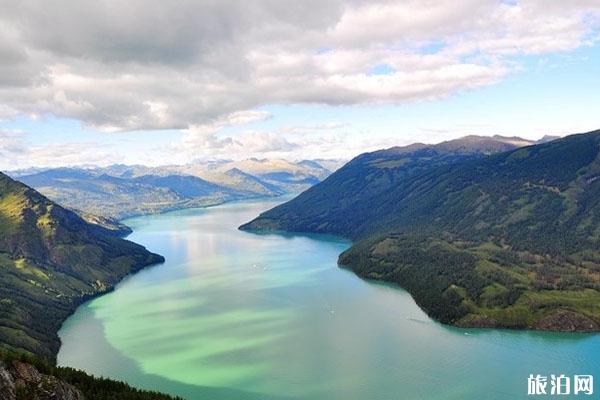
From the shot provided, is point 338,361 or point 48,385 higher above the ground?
point 48,385

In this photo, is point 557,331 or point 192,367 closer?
point 192,367

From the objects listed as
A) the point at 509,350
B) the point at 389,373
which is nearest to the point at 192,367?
the point at 389,373

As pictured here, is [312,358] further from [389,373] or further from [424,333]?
[424,333]

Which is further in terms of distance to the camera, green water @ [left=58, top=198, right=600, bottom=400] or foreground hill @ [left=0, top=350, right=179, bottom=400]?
green water @ [left=58, top=198, right=600, bottom=400]

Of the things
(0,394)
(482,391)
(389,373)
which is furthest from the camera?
(389,373)

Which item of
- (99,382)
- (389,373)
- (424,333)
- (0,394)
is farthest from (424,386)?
(0,394)

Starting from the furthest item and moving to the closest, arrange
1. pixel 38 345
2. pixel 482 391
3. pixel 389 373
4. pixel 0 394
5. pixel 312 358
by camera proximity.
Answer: pixel 38 345
pixel 312 358
pixel 389 373
pixel 482 391
pixel 0 394

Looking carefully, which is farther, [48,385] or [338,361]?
[338,361]

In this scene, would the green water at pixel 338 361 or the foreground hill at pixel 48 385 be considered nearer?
the foreground hill at pixel 48 385

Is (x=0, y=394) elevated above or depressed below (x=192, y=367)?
above
